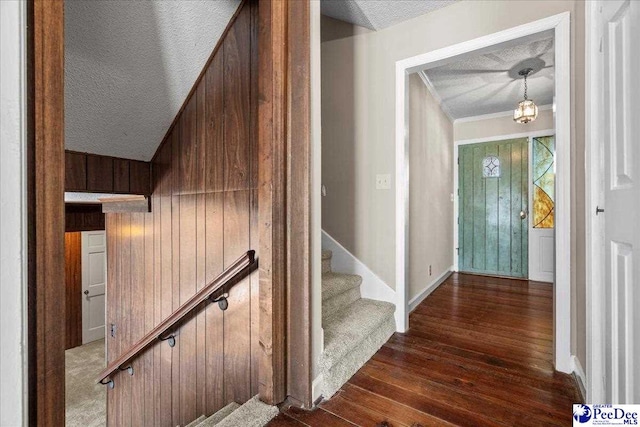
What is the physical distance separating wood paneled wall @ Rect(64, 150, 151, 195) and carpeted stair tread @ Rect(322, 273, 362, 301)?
1.55 metres

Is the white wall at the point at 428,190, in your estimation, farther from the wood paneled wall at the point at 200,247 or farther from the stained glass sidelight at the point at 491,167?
the wood paneled wall at the point at 200,247

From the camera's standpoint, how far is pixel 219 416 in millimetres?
1588

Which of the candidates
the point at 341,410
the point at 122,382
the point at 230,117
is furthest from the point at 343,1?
the point at 122,382

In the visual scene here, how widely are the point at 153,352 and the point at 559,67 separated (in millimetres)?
3401

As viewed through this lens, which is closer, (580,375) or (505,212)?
(580,375)

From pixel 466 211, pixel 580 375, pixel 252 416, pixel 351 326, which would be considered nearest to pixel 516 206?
pixel 466 211

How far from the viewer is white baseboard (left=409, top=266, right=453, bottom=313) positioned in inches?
113

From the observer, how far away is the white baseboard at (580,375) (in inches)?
59.3

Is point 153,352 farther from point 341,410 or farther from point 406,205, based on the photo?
point 406,205

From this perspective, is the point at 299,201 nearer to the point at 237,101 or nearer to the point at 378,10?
the point at 237,101

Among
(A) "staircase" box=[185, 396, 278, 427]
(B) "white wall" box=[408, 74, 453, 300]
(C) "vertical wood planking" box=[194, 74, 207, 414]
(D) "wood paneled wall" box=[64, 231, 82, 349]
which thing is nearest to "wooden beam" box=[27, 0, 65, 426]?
(A) "staircase" box=[185, 396, 278, 427]

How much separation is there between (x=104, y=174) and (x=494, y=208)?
4758 millimetres

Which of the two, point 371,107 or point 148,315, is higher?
point 371,107

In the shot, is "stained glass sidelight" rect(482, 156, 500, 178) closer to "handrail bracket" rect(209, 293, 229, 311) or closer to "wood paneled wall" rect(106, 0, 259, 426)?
"wood paneled wall" rect(106, 0, 259, 426)
